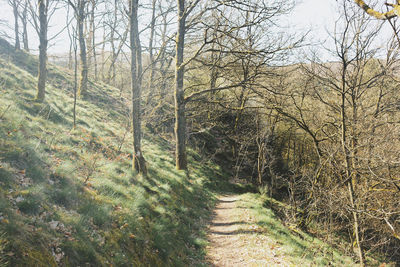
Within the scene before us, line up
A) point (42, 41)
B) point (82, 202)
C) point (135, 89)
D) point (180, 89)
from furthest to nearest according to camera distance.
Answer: point (42, 41), point (180, 89), point (135, 89), point (82, 202)

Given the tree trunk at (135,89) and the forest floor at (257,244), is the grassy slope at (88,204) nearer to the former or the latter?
the forest floor at (257,244)

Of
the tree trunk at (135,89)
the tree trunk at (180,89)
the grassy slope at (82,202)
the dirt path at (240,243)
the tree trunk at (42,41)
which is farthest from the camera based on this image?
the tree trunk at (42,41)

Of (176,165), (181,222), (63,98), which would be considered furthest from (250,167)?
(63,98)

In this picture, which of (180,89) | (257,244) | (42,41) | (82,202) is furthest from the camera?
(42,41)

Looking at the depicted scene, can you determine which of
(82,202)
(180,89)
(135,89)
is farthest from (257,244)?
(180,89)

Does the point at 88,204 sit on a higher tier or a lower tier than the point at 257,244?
higher

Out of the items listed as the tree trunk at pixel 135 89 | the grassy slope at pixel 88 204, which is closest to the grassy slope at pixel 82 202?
the grassy slope at pixel 88 204

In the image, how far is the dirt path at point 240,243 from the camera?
5.44m

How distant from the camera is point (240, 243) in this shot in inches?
241

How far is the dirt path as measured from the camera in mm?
5438

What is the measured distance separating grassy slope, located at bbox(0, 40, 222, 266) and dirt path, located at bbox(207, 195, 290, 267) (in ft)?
1.54

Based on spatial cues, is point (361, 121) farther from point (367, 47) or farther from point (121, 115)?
point (121, 115)

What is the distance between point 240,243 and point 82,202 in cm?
418

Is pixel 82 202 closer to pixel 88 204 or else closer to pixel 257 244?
pixel 88 204
